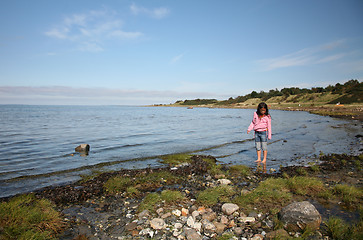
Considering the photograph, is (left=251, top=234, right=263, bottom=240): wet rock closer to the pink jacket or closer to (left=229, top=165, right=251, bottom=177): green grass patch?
(left=229, top=165, right=251, bottom=177): green grass patch

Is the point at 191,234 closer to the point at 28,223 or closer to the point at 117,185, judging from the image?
the point at 28,223

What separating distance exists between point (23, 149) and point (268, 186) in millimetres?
18290

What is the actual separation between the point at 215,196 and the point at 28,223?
521 centimetres

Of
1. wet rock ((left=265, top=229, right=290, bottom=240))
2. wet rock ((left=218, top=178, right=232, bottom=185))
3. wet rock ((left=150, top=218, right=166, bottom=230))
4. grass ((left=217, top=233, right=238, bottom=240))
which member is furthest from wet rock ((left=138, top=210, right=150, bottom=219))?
wet rock ((left=218, top=178, right=232, bottom=185))

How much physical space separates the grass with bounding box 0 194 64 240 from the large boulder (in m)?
5.77

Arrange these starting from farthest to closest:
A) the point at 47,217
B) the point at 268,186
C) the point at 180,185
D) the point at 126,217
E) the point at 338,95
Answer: the point at 338,95
the point at 180,185
the point at 268,186
the point at 126,217
the point at 47,217

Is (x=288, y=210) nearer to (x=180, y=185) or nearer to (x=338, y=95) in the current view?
(x=180, y=185)

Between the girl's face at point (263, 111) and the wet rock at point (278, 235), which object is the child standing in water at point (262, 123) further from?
the wet rock at point (278, 235)

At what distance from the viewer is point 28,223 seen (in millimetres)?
4691

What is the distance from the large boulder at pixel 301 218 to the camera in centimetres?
486

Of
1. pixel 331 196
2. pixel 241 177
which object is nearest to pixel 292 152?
pixel 241 177

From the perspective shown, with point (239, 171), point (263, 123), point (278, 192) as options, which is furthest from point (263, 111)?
point (278, 192)

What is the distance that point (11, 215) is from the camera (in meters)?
4.72

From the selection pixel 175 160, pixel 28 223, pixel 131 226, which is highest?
pixel 28 223
